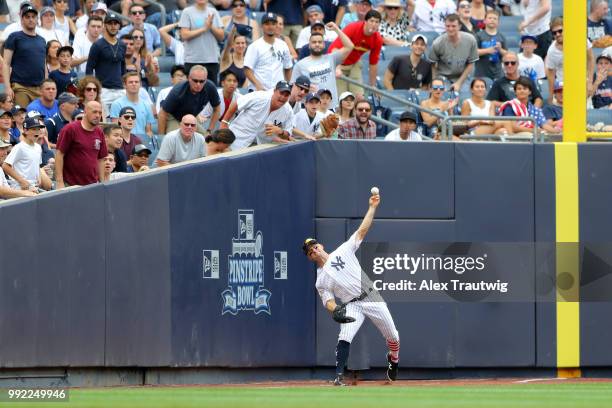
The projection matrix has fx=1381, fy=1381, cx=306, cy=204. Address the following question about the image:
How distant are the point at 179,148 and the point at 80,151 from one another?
146cm

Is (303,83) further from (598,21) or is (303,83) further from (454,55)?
(598,21)

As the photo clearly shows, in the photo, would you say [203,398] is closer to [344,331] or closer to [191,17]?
[344,331]

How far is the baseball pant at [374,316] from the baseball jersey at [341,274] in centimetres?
13

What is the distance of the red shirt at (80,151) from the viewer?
14102mm

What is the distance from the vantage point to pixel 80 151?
14219 mm

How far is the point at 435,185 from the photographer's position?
1553 centimetres

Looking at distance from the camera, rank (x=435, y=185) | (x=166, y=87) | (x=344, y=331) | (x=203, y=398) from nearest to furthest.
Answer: (x=203, y=398), (x=344, y=331), (x=435, y=185), (x=166, y=87)

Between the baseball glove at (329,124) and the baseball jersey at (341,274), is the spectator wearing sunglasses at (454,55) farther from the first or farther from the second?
the baseball jersey at (341,274)

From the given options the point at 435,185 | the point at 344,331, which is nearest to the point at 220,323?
the point at 344,331

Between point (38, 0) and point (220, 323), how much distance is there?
6358 millimetres

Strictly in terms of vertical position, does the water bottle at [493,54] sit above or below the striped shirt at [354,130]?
above

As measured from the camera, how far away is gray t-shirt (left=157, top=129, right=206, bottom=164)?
50.3ft

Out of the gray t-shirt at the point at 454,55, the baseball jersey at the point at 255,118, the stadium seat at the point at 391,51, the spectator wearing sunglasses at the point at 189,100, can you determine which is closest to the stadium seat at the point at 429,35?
the stadium seat at the point at 391,51

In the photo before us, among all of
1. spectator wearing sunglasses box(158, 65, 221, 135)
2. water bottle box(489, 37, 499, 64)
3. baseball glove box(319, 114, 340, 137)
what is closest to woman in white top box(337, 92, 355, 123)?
baseball glove box(319, 114, 340, 137)
